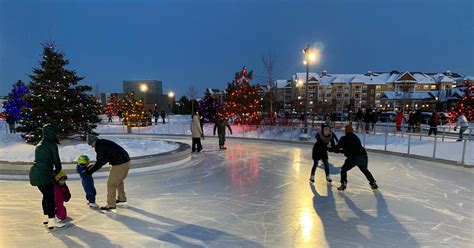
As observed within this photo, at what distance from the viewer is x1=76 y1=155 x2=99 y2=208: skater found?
5227 mm

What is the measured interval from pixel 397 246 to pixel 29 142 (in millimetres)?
12083

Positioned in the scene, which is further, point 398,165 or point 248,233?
point 398,165

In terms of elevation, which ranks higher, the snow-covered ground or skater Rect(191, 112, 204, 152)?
skater Rect(191, 112, 204, 152)

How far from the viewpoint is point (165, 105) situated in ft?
174

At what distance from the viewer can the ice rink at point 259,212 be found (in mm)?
4162

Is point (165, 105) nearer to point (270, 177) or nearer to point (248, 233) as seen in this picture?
point (270, 177)

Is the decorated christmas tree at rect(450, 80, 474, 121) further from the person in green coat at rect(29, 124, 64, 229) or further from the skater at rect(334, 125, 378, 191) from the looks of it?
the person in green coat at rect(29, 124, 64, 229)

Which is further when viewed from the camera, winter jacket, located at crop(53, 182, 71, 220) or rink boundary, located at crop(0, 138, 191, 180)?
rink boundary, located at crop(0, 138, 191, 180)

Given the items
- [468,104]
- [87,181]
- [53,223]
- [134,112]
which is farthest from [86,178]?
[468,104]

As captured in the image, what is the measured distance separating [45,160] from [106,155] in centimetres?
90

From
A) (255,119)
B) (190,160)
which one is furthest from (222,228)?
(255,119)

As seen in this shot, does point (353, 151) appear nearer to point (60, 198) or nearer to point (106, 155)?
point (106, 155)

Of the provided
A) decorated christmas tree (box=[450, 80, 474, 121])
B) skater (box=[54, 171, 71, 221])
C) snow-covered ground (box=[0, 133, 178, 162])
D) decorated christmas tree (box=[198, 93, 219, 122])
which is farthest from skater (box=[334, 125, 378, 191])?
decorated christmas tree (box=[198, 93, 219, 122])

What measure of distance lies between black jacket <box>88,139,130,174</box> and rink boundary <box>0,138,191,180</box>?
340 cm
